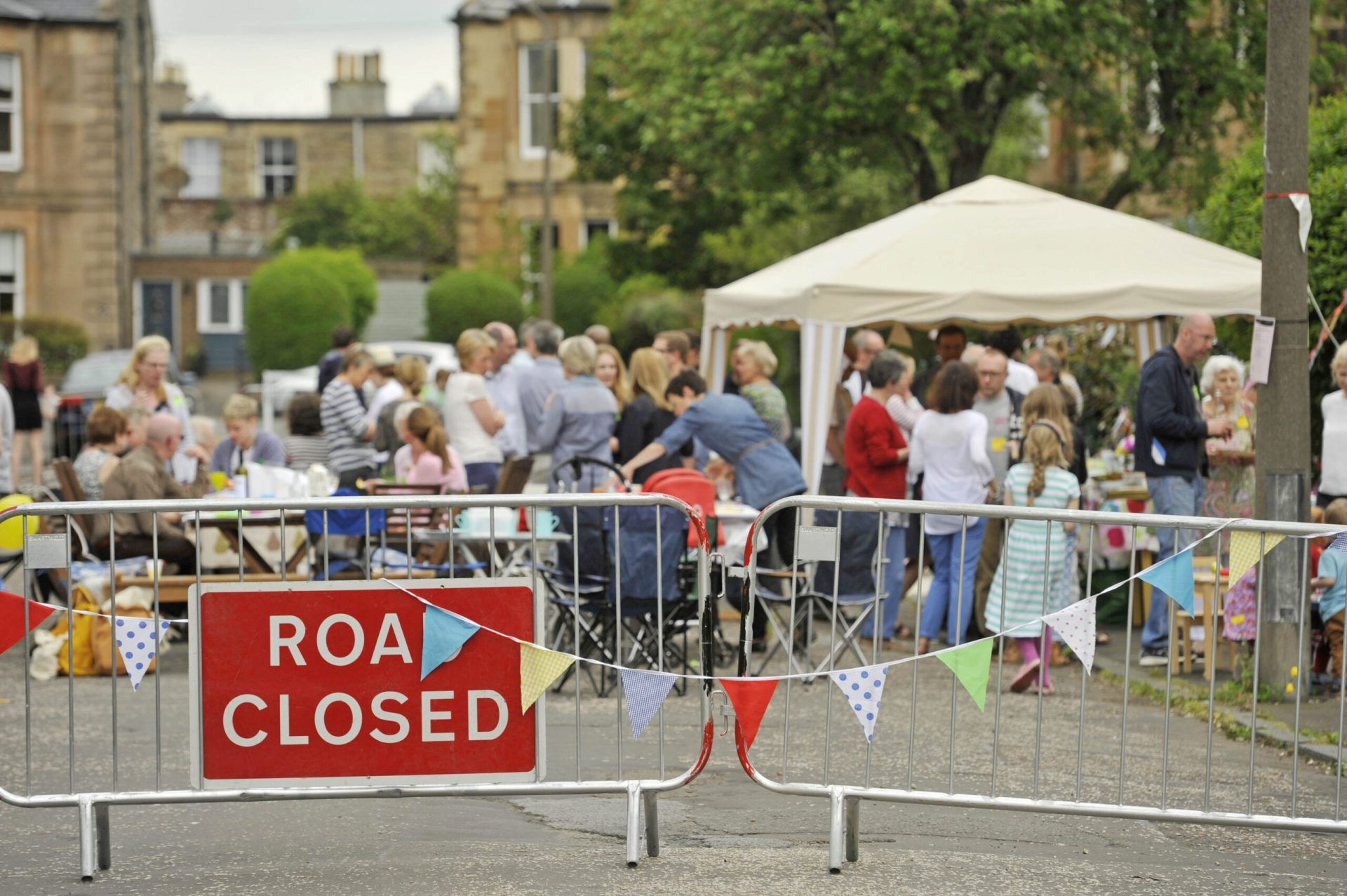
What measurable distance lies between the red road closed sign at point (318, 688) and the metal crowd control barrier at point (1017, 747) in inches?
40.9

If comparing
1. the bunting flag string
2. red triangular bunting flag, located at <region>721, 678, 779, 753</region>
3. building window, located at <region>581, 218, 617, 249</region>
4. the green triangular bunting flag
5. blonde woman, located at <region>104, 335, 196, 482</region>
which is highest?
building window, located at <region>581, 218, 617, 249</region>

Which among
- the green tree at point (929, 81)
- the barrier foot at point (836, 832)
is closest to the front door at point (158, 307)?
the green tree at point (929, 81)

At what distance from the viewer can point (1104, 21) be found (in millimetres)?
18406

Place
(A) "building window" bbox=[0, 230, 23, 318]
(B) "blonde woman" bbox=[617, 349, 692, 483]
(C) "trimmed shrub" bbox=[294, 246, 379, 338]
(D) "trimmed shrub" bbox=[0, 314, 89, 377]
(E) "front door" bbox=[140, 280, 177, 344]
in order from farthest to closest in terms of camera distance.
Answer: (E) "front door" bbox=[140, 280, 177, 344], (C) "trimmed shrub" bbox=[294, 246, 379, 338], (A) "building window" bbox=[0, 230, 23, 318], (D) "trimmed shrub" bbox=[0, 314, 89, 377], (B) "blonde woman" bbox=[617, 349, 692, 483]

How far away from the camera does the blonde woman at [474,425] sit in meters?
11.8

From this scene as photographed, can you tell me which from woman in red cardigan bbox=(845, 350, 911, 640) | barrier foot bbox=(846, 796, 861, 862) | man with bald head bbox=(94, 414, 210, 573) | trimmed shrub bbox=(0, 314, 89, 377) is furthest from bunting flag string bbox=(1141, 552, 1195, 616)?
trimmed shrub bbox=(0, 314, 89, 377)

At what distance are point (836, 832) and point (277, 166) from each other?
213 feet

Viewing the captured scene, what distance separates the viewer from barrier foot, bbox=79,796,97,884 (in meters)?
5.33

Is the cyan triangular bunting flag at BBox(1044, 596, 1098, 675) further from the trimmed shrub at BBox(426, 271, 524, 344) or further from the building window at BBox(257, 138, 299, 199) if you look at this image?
the building window at BBox(257, 138, 299, 199)

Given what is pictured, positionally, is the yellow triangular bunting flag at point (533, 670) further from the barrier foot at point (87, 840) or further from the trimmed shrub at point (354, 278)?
the trimmed shrub at point (354, 278)

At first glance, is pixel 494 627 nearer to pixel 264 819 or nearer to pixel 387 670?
pixel 387 670

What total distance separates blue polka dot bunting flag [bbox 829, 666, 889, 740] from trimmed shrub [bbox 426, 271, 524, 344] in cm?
3401

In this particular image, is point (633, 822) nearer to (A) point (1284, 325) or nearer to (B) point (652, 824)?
(B) point (652, 824)

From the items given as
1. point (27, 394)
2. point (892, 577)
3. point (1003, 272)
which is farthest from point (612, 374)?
point (27, 394)
